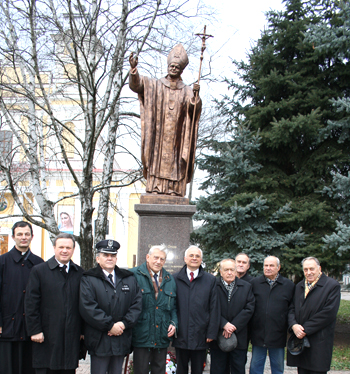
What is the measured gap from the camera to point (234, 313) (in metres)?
4.36

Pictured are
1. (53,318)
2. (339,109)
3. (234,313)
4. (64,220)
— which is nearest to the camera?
(53,318)

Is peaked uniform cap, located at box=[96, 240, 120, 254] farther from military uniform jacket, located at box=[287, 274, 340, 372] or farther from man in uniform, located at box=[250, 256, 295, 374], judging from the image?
military uniform jacket, located at box=[287, 274, 340, 372]

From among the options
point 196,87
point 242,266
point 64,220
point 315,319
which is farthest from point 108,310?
point 64,220

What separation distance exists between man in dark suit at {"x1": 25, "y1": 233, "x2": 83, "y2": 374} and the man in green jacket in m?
0.60

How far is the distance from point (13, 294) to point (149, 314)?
1.33 m

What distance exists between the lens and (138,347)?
12.9 feet

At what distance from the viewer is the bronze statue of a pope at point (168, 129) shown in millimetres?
6023

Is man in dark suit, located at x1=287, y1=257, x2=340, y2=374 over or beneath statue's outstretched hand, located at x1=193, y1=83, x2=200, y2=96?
beneath

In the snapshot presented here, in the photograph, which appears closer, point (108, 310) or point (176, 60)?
point (108, 310)

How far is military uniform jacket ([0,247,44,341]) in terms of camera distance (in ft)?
12.7

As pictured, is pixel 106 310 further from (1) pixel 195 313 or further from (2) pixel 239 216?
(2) pixel 239 216

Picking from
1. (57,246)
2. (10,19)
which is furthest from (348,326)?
(10,19)

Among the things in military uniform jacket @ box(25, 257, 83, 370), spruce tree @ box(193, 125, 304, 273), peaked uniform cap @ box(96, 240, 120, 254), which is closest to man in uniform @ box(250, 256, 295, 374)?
peaked uniform cap @ box(96, 240, 120, 254)

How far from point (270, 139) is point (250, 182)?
98 cm
